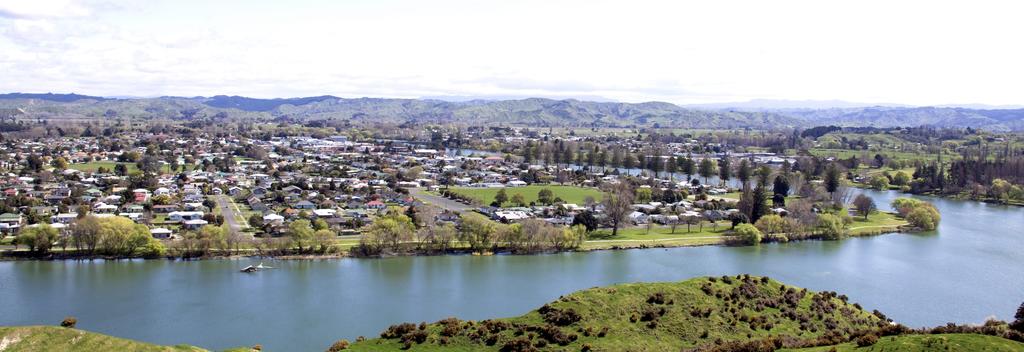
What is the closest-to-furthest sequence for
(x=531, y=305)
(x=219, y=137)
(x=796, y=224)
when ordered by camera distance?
(x=531, y=305) → (x=796, y=224) → (x=219, y=137)

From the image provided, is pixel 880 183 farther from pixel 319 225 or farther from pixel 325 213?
pixel 319 225

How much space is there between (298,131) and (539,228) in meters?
54.9

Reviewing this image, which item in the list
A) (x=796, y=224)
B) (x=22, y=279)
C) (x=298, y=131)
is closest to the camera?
(x=22, y=279)

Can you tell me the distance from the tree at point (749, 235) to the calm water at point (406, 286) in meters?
0.36

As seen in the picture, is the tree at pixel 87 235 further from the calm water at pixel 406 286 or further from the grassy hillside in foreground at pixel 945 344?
the grassy hillside in foreground at pixel 945 344

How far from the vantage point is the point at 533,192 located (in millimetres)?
31438

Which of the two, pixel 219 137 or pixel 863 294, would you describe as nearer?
pixel 863 294

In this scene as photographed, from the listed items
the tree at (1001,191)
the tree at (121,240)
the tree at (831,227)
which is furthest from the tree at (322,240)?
the tree at (1001,191)

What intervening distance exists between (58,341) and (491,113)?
4351 inches

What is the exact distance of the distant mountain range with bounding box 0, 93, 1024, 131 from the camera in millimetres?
107688

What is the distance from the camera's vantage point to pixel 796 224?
23.8 meters

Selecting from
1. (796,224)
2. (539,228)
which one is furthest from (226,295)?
(796,224)

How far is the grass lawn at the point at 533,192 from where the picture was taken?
29375 mm

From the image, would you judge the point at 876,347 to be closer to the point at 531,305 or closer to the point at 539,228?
the point at 531,305
